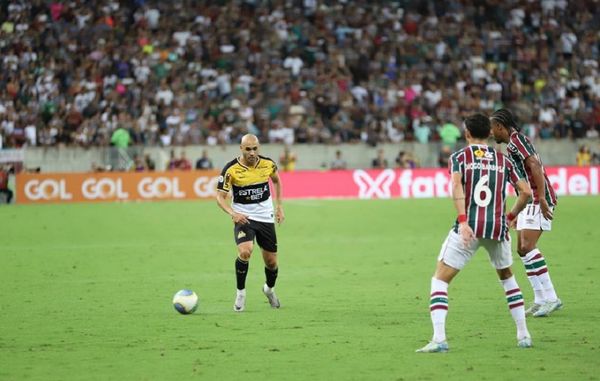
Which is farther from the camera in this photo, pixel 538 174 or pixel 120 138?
pixel 120 138

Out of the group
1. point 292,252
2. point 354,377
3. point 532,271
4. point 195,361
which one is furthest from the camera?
point 292,252

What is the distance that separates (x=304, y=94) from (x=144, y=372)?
3214 cm

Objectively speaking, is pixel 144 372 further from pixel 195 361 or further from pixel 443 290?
pixel 443 290

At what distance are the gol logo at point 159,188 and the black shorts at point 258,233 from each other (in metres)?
23.5

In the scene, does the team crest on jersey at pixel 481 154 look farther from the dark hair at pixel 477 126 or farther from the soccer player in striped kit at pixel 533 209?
the soccer player in striped kit at pixel 533 209

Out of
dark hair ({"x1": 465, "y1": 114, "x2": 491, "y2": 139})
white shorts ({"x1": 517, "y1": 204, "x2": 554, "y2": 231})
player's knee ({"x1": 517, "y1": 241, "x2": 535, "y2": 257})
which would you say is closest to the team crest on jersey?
dark hair ({"x1": 465, "y1": 114, "x2": 491, "y2": 139})

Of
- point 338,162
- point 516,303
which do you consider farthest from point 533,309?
point 338,162

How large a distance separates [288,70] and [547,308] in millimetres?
30154

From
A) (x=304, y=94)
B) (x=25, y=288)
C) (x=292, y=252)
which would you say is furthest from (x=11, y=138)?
(x=25, y=288)

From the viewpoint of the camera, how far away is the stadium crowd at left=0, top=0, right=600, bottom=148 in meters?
38.3

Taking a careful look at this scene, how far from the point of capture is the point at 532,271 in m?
12.2

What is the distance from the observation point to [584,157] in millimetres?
39062

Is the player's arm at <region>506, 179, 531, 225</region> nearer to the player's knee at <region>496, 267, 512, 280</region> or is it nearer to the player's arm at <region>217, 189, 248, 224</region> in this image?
the player's knee at <region>496, 267, 512, 280</region>

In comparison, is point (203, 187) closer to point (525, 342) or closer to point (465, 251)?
point (525, 342)
